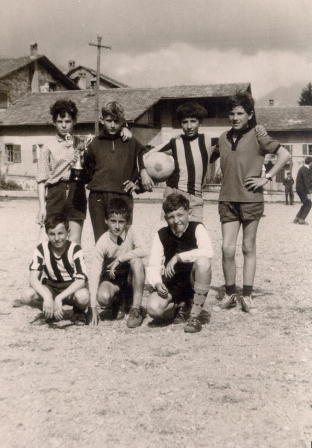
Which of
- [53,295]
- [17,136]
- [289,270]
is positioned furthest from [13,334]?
[17,136]

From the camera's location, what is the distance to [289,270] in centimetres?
794

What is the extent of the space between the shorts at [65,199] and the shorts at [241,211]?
140 centimetres

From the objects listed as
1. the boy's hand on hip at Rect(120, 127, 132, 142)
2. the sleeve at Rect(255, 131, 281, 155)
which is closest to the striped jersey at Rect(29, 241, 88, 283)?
the boy's hand on hip at Rect(120, 127, 132, 142)

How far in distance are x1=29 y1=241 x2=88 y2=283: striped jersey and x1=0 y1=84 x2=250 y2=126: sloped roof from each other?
99.8 feet

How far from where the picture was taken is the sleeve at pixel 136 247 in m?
5.11

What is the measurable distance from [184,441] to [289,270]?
5.43 metres

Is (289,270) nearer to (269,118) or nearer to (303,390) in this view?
(303,390)

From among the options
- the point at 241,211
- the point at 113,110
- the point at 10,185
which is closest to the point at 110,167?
the point at 113,110

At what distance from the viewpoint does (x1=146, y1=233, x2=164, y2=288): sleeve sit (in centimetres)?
489

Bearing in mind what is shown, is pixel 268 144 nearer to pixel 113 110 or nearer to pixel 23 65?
pixel 113 110

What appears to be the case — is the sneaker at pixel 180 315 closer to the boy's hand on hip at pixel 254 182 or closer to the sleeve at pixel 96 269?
the sleeve at pixel 96 269

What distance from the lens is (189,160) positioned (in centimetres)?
532

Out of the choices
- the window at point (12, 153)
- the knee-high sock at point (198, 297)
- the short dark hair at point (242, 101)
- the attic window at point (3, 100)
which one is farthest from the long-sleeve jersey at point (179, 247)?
the attic window at point (3, 100)

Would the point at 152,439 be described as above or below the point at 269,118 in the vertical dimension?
below
